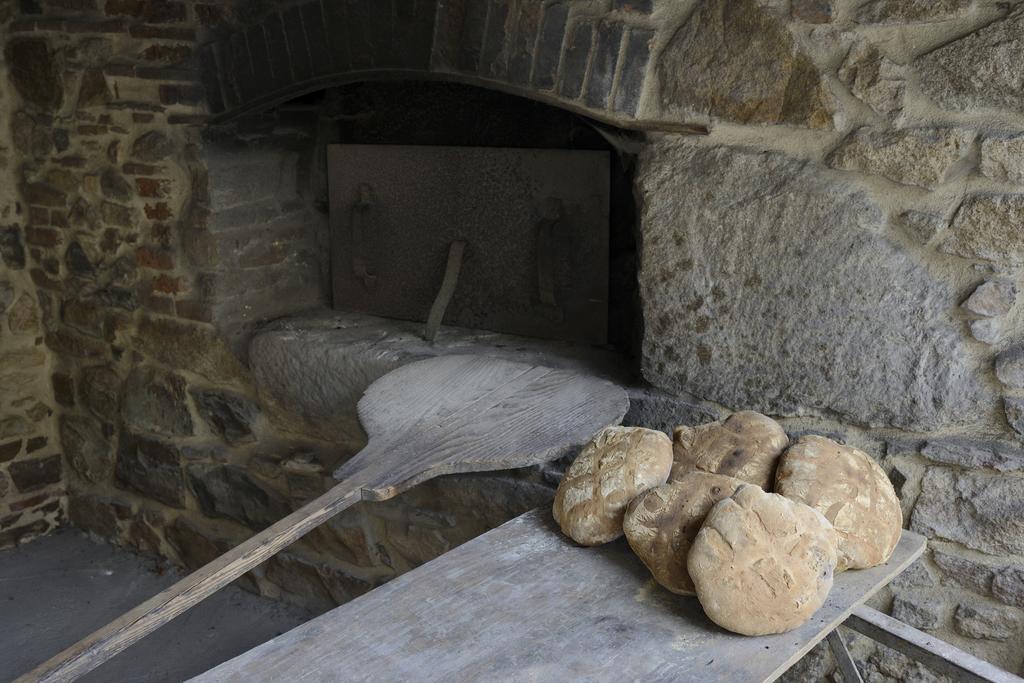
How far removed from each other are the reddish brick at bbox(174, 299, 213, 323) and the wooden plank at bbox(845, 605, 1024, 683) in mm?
1843

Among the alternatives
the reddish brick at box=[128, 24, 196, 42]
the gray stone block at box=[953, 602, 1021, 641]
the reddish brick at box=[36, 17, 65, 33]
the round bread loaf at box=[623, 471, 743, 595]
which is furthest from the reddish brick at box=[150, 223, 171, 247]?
the gray stone block at box=[953, 602, 1021, 641]

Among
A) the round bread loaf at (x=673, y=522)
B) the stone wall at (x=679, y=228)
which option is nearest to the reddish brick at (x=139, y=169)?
the stone wall at (x=679, y=228)

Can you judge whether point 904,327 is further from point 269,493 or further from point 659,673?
point 269,493

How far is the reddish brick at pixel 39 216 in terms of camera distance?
9.96ft

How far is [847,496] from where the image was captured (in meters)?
1.36

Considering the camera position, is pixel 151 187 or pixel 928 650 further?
pixel 151 187

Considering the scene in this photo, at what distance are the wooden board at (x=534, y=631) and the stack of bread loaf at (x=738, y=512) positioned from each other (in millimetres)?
35

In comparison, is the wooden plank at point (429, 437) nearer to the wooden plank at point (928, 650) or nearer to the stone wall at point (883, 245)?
the stone wall at point (883, 245)

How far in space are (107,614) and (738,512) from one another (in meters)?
2.19

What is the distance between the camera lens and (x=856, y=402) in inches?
69.7

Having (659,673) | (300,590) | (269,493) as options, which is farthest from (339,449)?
(659,673)

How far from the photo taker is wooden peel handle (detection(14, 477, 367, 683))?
4.13 ft

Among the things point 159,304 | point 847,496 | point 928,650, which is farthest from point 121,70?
point 928,650

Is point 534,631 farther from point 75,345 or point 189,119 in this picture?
point 75,345
